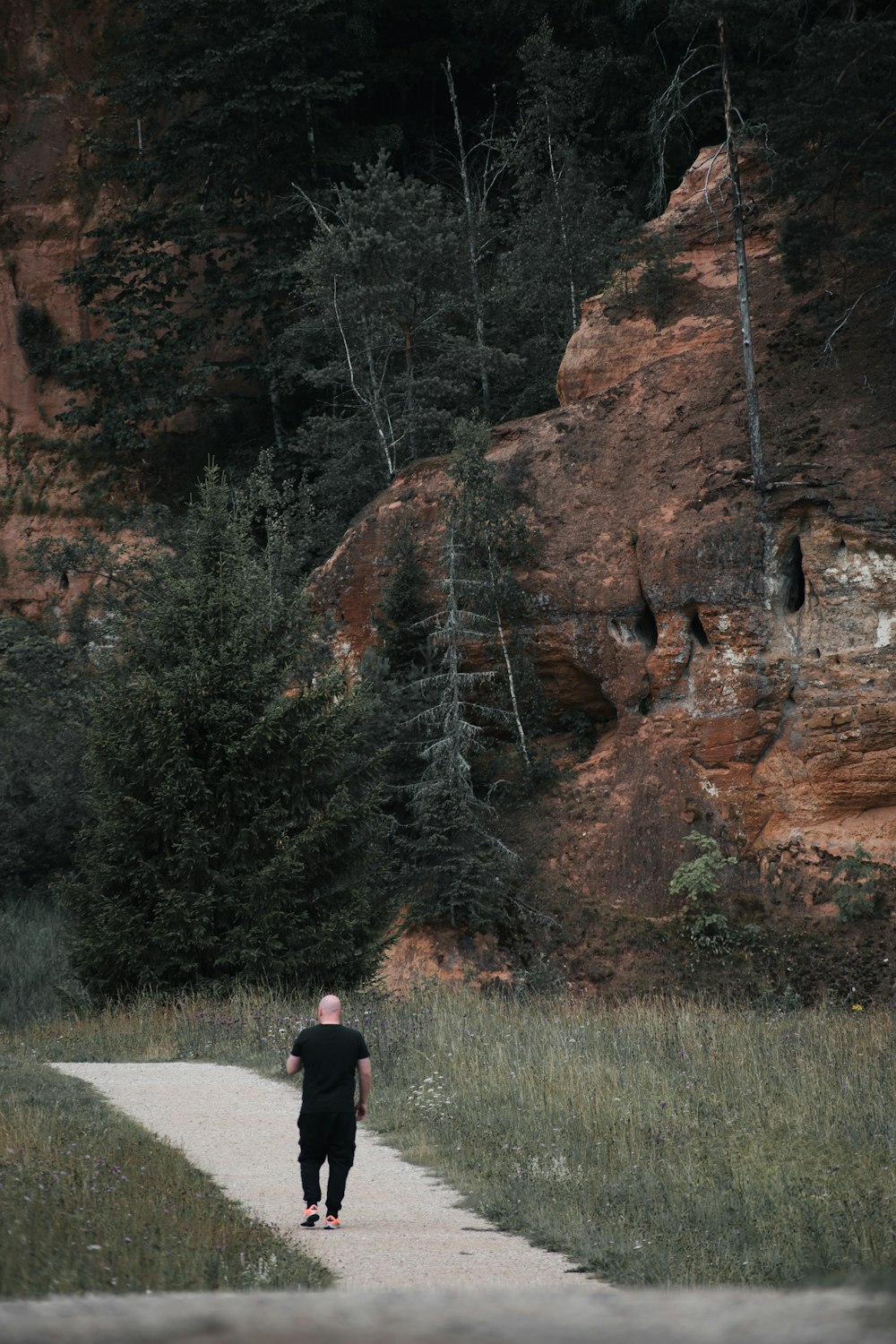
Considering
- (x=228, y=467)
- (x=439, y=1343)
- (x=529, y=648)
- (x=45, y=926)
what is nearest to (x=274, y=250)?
(x=228, y=467)

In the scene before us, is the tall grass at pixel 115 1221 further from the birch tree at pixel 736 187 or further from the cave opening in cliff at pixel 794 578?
the birch tree at pixel 736 187

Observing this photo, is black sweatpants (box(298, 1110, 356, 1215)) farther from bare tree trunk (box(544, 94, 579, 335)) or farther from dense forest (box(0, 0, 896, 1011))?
bare tree trunk (box(544, 94, 579, 335))

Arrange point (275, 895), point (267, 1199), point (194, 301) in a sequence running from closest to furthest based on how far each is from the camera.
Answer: point (267, 1199) → point (275, 895) → point (194, 301)

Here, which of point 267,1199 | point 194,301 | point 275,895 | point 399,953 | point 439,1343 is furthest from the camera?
point 194,301

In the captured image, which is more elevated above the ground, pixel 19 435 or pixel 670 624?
pixel 19 435

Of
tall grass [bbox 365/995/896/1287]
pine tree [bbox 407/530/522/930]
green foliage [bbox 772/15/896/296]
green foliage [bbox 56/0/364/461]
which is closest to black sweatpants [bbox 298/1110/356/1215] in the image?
tall grass [bbox 365/995/896/1287]

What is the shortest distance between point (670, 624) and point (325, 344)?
14829mm

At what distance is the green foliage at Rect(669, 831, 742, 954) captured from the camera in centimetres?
2180

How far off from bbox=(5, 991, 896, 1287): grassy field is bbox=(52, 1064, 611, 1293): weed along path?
0.89 ft

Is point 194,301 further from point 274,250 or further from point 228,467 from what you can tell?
point 228,467

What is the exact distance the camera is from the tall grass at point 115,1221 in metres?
4.98

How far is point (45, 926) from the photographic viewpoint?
1020 inches

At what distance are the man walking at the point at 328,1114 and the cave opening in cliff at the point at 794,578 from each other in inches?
741

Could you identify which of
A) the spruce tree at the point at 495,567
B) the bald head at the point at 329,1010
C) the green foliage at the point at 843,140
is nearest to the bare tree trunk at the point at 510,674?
the spruce tree at the point at 495,567
